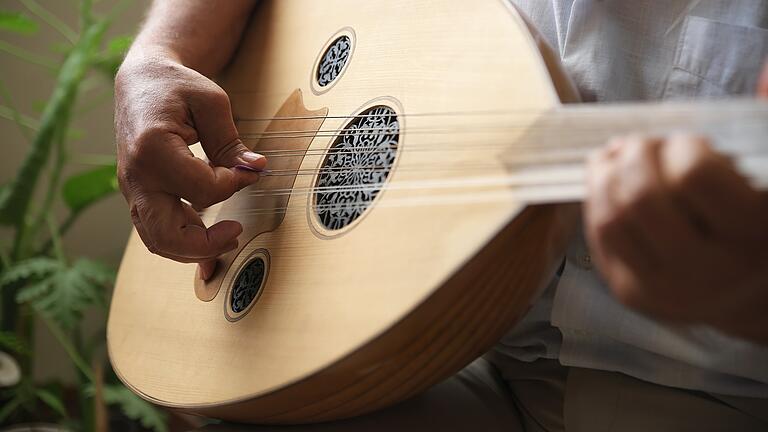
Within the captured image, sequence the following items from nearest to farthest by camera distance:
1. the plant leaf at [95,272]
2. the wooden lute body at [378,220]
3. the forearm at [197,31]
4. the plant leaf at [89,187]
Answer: the wooden lute body at [378,220] → the forearm at [197,31] → the plant leaf at [95,272] → the plant leaf at [89,187]

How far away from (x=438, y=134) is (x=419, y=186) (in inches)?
2.1

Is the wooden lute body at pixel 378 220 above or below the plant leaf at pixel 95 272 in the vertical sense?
above

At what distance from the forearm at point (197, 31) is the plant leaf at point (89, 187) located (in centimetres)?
73

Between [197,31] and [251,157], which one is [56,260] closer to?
[197,31]

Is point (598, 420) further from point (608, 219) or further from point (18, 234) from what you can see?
point (18, 234)

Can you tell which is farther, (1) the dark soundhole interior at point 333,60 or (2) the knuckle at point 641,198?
(1) the dark soundhole interior at point 333,60

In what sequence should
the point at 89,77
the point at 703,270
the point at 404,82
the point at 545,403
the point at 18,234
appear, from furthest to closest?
the point at 89,77
the point at 18,234
the point at 545,403
the point at 404,82
the point at 703,270

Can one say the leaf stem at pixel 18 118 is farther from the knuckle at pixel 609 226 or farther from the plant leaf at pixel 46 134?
the knuckle at pixel 609 226

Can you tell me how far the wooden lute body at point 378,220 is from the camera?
1.95ft

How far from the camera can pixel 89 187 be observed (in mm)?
1802

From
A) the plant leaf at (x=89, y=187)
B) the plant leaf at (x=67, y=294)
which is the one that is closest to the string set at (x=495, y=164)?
the plant leaf at (x=67, y=294)

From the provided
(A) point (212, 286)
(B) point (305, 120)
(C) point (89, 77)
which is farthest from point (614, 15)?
(C) point (89, 77)

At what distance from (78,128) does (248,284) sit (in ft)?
4.82

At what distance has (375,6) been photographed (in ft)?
3.00
